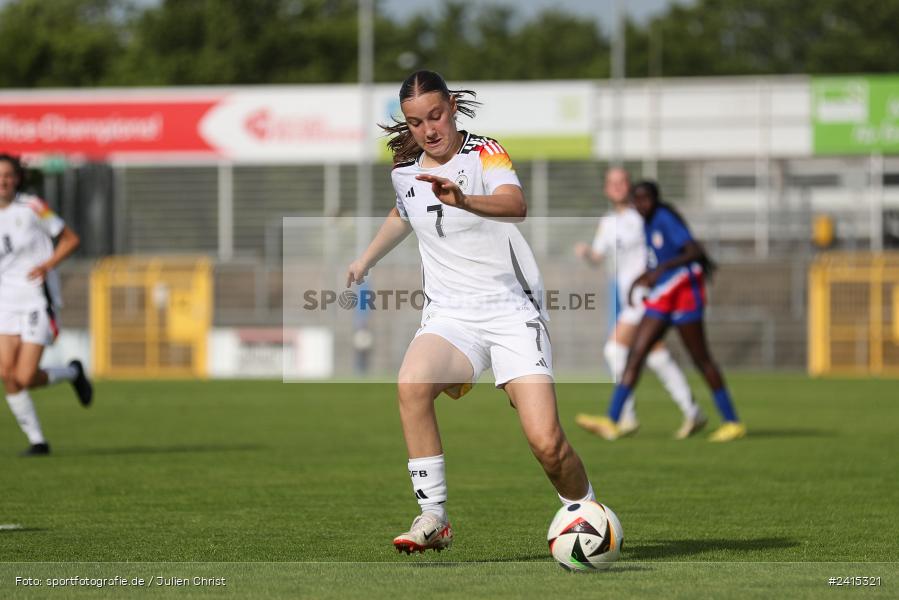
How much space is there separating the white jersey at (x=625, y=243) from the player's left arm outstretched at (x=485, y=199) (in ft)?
28.9

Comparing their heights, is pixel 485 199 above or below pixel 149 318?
above

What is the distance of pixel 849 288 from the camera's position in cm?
3012

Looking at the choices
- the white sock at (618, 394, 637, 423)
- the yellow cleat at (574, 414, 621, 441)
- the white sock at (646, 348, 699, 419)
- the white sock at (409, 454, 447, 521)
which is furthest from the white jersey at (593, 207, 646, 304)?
the white sock at (409, 454, 447, 521)

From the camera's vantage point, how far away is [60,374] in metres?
13.9

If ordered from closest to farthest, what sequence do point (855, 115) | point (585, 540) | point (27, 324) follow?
1. point (585, 540)
2. point (27, 324)
3. point (855, 115)

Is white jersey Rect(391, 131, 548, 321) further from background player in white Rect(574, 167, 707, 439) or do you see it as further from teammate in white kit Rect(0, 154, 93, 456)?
background player in white Rect(574, 167, 707, 439)

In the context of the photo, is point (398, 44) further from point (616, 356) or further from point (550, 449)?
point (550, 449)

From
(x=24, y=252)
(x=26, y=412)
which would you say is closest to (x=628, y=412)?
(x=26, y=412)

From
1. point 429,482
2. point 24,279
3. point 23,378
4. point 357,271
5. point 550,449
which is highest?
point 357,271

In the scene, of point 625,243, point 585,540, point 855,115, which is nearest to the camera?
point 585,540

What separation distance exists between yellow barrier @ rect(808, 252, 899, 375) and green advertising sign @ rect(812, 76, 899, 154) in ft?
28.0

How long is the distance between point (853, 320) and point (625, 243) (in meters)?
15.6

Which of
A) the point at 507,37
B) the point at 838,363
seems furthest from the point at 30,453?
the point at 507,37

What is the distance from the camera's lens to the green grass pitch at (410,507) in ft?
21.7
